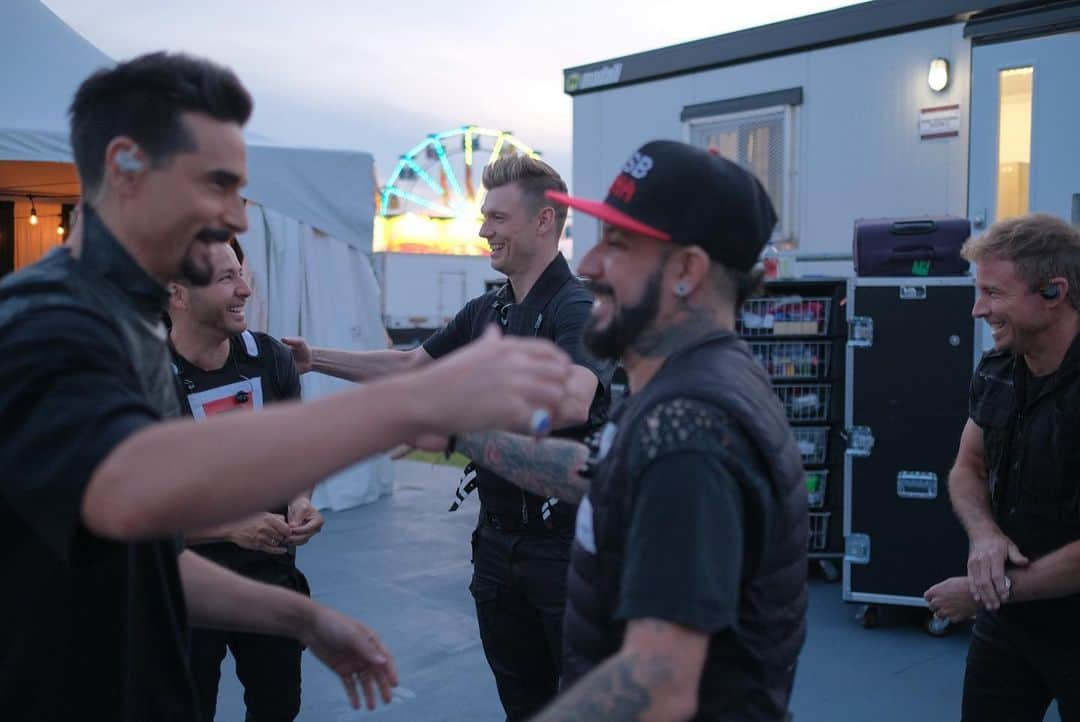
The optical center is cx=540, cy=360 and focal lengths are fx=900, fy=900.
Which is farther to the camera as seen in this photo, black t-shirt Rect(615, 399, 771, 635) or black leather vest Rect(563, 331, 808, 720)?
black leather vest Rect(563, 331, 808, 720)

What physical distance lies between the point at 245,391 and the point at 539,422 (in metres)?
2.07

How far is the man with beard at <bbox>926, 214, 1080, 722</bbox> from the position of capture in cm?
265

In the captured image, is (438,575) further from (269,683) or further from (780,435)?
(780,435)

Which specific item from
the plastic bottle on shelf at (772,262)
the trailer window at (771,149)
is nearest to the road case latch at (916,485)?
the plastic bottle on shelf at (772,262)

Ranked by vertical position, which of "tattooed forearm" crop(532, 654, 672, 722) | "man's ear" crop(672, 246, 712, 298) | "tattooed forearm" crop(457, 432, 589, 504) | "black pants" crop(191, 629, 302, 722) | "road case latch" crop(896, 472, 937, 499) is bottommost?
"black pants" crop(191, 629, 302, 722)

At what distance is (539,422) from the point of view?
151cm

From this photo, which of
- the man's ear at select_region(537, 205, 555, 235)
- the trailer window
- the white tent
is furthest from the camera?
the trailer window

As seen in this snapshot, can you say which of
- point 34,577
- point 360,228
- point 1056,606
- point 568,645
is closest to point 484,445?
point 568,645

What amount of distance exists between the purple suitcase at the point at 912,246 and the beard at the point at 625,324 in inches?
173

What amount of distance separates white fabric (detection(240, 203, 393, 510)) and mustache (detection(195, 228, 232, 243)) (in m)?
6.38

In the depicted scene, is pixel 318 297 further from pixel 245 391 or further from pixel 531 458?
pixel 531 458

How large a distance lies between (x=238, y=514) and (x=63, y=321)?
384 mm

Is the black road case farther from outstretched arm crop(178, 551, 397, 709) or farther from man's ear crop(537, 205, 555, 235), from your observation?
outstretched arm crop(178, 551, 397, 709)

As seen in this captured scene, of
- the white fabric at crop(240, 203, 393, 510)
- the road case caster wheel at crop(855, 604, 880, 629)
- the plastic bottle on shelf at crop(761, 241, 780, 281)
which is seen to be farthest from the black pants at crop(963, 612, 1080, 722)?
the white fabric at crop(240, 203, 393, 510)
